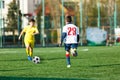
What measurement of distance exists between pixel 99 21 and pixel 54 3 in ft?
20.2

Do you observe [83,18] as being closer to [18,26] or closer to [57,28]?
[57,28]

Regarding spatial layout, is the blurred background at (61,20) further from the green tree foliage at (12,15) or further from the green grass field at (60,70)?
the green grass field at (60,70)

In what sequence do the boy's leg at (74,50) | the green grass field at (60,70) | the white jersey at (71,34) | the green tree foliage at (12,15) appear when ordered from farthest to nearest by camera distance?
the green tree foliage at (12,15), the white jersey at (71,34), the boy's leg at (74,50), the green grass field at (60,70)

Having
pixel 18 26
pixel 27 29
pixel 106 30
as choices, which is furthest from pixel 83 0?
pixel 27 29

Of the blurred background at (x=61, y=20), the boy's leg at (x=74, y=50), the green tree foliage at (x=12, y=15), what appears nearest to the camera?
the boy's leg at (x=74, y=50)

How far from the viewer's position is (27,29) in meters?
20.1

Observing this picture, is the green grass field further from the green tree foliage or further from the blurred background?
the green tree foliage

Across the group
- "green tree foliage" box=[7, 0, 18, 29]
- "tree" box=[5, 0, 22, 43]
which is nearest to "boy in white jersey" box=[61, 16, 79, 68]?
"tree" box=[5, 0, 22, 43]

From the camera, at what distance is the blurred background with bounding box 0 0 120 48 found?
46.0 m

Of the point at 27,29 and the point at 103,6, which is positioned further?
the point at 103,6

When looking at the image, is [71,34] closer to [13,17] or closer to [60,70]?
[60,70]

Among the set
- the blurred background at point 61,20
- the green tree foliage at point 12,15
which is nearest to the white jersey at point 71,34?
the blurred background at point 61,20

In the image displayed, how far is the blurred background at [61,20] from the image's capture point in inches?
1812

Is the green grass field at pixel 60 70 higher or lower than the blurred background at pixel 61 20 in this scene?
lower
